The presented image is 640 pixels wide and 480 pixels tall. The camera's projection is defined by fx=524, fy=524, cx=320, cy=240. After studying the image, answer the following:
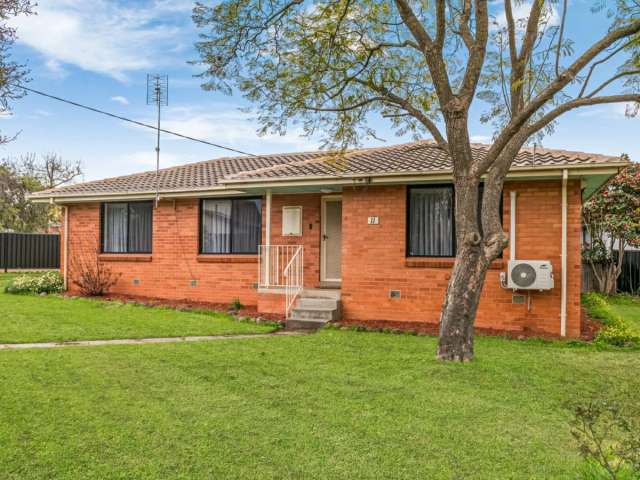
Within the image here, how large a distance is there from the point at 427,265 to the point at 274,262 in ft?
12.1

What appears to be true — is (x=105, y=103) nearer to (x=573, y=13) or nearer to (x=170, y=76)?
(x=170, y=76)

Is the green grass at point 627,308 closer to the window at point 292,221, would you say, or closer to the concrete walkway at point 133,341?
the window at point 292,221

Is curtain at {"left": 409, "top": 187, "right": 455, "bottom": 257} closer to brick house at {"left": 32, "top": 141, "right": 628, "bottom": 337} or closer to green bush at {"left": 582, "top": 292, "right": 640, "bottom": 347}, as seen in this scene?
brick house at {"left": 32, "top": 141, "right": 628, "bottom": 337}

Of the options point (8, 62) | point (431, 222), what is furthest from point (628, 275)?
point (8, 62)

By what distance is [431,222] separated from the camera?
1041 centimetres

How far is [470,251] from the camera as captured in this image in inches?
272

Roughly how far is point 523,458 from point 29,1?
577 cm

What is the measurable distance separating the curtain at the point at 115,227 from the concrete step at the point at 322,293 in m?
5.66

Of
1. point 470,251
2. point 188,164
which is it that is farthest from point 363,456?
point 188,164

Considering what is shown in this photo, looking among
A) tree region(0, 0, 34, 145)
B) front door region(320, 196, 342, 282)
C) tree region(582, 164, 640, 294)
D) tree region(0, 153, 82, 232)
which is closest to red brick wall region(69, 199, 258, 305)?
front door region(320, 196, 342, 282)

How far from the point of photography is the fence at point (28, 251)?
24562 millimetres

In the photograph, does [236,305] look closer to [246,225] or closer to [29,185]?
[246,225]

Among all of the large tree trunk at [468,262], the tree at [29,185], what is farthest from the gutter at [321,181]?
the tree at [29,185]

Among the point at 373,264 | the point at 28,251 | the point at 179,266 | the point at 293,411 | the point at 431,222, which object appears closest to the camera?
the point at 293,411
